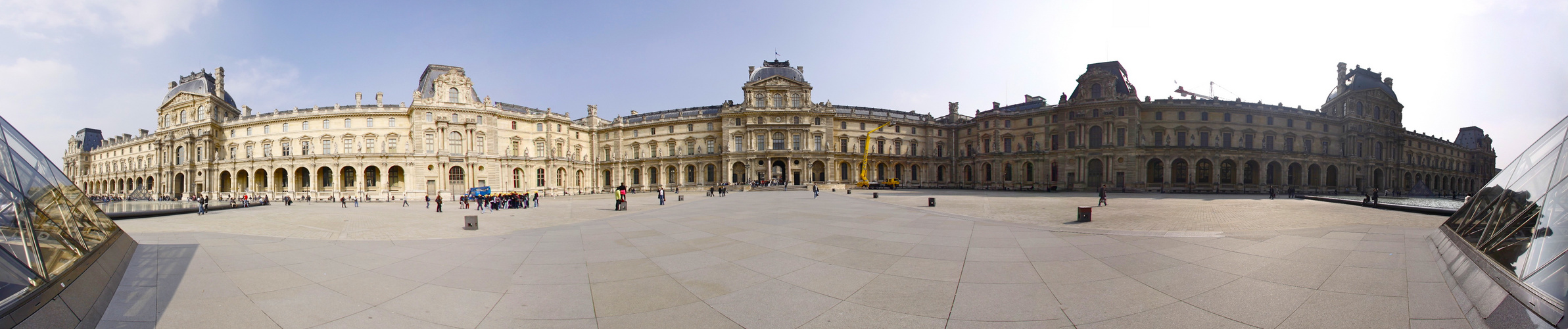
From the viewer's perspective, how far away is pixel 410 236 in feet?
35.9

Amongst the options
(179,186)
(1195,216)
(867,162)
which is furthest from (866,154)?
(179,186)

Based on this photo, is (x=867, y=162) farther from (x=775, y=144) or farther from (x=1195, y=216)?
(x=1195, y=216)

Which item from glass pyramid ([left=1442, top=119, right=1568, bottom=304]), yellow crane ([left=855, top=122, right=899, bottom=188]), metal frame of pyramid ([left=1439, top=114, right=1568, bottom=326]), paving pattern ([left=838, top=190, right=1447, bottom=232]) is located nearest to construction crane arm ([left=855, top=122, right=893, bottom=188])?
yellow crane ([left=855, top=122, right=899, bottom=188])

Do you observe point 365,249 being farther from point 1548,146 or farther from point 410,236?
point 1548,146

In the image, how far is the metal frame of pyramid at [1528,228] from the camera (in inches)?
160

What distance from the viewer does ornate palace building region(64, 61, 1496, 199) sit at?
42.3 m

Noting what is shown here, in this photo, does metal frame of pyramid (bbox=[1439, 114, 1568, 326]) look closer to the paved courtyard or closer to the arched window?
the paved courtyard

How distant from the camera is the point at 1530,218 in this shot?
5.59 meters

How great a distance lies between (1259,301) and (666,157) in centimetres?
5181

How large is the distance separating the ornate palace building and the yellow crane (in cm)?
43

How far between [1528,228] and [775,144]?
150 feet

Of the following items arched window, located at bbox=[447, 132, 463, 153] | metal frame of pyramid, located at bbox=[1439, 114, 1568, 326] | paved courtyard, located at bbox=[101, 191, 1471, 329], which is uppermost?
arched window, located at bbox=[447, 132, 463, 153]

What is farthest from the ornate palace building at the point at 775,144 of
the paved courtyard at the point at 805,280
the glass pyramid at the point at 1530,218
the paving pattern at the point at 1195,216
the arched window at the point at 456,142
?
the glass pyramid at the point at 1530,218

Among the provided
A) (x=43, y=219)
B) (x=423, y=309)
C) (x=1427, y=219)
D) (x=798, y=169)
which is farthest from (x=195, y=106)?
(x=1427, y=219)
